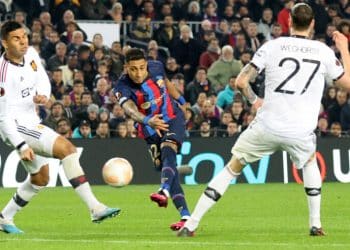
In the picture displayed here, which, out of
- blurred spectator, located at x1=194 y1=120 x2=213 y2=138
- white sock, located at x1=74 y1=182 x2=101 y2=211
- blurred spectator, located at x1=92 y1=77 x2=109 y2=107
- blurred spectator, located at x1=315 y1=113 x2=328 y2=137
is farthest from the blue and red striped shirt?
blurred spectator, located at x1=315 y1=113 x2=328 y2=137

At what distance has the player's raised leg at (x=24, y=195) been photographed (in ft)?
46.1

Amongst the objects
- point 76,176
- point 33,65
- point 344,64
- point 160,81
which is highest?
point 344,64

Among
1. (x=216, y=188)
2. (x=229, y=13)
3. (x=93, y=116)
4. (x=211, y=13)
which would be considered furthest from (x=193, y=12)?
(x=216, y=188)

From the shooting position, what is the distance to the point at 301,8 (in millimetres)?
12609

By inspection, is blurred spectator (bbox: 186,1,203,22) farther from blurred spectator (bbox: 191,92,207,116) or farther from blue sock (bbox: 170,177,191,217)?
blue sock (bbox: 170,177,191,217)

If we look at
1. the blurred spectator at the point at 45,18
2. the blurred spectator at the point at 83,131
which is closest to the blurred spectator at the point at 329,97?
the blurred spectator at the point at 83,131

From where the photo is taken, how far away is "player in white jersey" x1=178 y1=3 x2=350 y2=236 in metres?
12.8

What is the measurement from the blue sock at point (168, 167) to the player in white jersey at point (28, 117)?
1.02 meters

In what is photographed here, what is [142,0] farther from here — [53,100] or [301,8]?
[301,8]

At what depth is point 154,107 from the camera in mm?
14891

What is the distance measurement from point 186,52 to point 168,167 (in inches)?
584

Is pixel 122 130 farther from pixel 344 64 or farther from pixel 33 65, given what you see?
pixel 344 64

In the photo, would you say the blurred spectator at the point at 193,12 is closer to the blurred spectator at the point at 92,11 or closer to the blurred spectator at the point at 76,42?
the blurred spectator at the point at 92,11

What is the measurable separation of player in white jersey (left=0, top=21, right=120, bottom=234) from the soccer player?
122 cm
